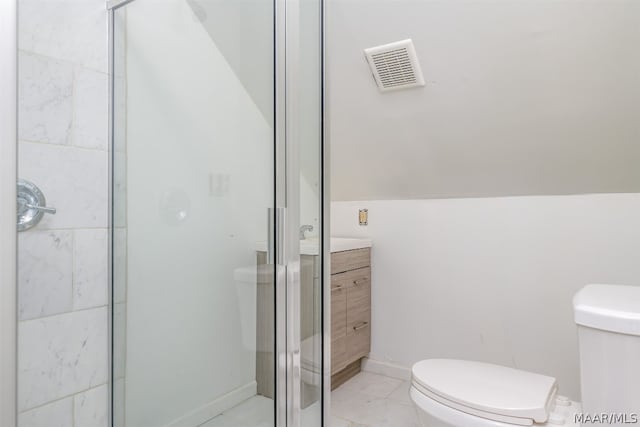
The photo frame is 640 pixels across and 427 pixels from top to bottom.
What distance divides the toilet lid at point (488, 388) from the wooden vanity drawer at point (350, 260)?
711 millimetres

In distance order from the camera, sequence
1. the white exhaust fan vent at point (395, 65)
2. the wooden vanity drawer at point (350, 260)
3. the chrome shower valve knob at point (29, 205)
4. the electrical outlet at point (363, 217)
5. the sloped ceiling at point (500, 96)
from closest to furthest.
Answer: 1. the chrome shower valve knob at point (29, 205)
2. the sloped ceiling at point (500, 96)
3. the white exhaust fan vent at point (395, 65)
4. the wooden vanity drawer at point (350, 260)
5. the electrical outlet at point (363, 217)

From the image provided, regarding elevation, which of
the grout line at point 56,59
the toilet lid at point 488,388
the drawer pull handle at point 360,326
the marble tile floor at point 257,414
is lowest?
the drawer pull handle at point 360,326

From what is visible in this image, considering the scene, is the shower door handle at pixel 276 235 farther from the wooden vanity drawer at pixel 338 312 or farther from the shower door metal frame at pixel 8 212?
the wooden vanity drawer at pixel 338 312

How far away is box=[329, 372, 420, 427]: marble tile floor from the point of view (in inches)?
76.0

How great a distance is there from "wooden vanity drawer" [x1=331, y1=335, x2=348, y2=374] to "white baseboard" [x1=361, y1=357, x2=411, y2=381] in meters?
0.32

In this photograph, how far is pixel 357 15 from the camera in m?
1.79

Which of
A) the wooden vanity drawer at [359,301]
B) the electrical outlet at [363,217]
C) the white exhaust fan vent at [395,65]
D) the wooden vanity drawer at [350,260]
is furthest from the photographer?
the electrical outlet at [363,217]

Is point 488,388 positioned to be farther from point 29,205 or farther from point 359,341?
point 29,205

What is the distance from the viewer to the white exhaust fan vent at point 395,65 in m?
1.77

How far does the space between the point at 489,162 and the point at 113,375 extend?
1876 mm

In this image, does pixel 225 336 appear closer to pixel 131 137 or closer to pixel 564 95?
pixel 131 137

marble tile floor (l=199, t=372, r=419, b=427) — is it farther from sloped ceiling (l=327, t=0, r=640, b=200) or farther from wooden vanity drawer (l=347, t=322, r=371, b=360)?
sloped ceiling (l=327, t=0, r=640, b=200)

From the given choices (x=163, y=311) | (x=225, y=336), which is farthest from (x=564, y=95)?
(x=163, y=311)

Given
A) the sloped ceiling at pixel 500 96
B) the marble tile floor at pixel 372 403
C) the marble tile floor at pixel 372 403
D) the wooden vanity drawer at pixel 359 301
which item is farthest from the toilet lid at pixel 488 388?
the sloped ceiling at pixel 500 96
